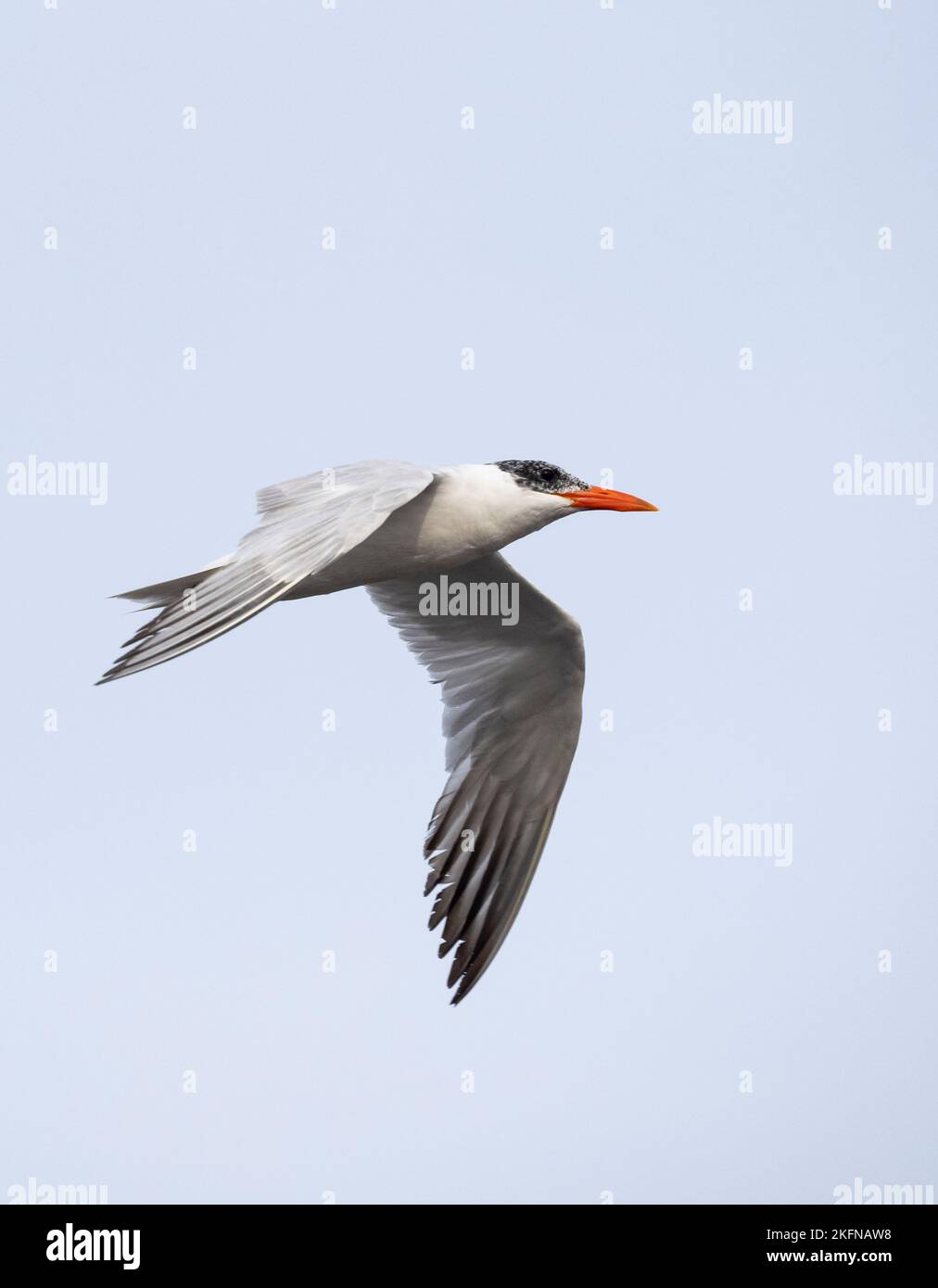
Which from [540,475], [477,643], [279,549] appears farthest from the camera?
[477,643]

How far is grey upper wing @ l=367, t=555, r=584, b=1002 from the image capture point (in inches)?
471

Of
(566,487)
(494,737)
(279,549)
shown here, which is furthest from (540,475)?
(279,549)

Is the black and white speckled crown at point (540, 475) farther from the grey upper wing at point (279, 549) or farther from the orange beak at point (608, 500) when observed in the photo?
the grey upper wing at point (279, 549)

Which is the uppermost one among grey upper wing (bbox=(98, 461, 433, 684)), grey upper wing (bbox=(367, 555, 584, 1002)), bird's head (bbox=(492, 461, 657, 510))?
bird's head (bbox=(492, 461, 657, 510))

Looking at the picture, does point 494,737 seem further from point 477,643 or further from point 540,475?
point 540,475

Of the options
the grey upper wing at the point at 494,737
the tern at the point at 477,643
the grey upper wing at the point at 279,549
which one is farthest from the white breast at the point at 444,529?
the grey upper wing at the point at 494,737

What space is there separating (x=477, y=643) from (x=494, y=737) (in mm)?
680

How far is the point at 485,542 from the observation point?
10594 millimetres

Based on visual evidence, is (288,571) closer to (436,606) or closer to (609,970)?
(436,606)

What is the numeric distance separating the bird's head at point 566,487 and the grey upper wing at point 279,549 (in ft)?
3.31

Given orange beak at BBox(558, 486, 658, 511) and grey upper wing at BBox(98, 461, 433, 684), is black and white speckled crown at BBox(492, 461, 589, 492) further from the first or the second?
grey upper wing at BBox(98, 461, 433, 684)

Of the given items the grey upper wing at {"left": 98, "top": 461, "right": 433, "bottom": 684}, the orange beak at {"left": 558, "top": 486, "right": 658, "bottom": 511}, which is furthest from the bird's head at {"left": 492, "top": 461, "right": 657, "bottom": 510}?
the grey upper wing at {"left": 98, "top": 461, "right": 433, "bottom": 684}

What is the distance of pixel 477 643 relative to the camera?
12383 millimetres

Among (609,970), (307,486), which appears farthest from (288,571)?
(609,970)
